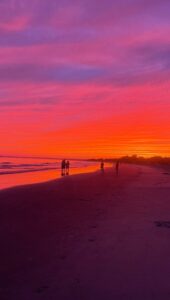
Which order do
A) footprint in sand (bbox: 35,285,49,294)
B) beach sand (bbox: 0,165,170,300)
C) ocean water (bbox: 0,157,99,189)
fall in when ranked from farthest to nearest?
1. ocean water (bbox: 0,157,99,189)
2. beach sand (bbox: 0,165,170,300)
3. footprint in sand (bbox: 35,285,49,294)

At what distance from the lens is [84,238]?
10.7 m

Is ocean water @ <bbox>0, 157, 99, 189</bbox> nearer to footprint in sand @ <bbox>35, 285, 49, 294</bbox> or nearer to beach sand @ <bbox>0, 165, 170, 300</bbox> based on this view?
beach sand @ <bbox>0, 165, 170, 300</bbox>

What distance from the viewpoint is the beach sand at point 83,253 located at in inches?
284

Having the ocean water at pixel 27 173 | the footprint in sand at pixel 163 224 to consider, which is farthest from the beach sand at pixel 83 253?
the ocean water at pixel 27 173

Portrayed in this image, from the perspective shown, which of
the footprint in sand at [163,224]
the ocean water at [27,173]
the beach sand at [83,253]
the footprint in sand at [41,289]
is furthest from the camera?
the ocean water at [27,173]

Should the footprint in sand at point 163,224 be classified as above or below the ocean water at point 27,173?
below

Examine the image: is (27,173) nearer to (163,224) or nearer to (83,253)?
(163,224)

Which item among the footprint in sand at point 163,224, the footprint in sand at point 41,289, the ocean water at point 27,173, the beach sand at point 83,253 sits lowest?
the footprint in sand at point 41,289

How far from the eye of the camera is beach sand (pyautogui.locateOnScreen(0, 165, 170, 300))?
7.20 meters

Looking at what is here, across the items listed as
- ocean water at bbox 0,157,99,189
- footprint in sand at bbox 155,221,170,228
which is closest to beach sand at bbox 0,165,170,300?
footprint in sand at bbox 155,221,170,228

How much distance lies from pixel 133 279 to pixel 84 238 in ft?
10.2

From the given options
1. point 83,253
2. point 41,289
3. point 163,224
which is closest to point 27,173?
Result: point 163,224

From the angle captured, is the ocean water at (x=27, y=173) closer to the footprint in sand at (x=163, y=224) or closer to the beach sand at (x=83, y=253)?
the beach sand at (x=83, y=253)

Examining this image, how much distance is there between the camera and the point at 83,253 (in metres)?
9.27
